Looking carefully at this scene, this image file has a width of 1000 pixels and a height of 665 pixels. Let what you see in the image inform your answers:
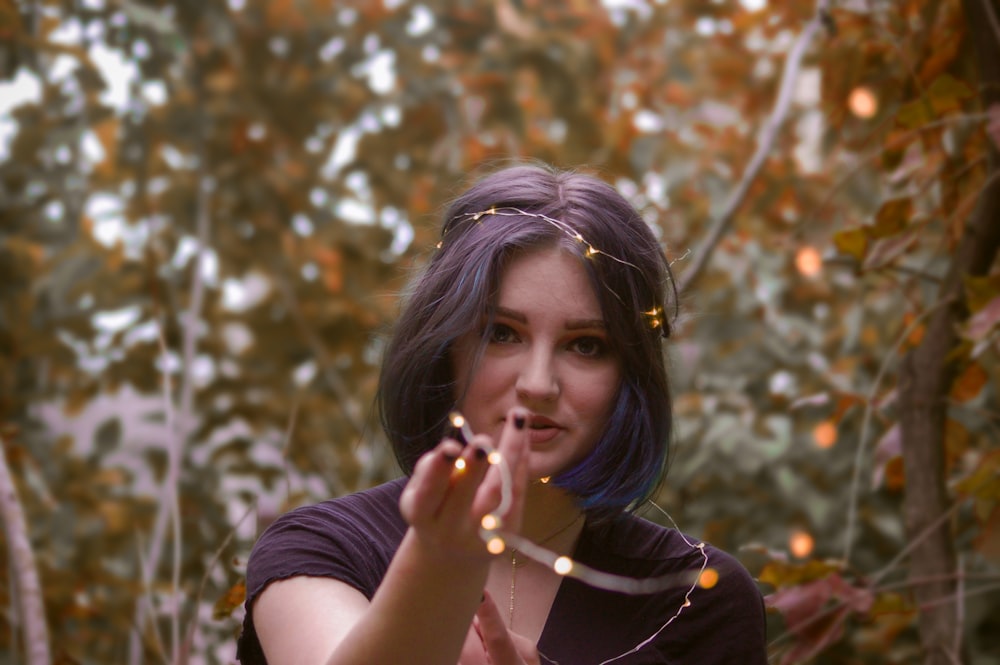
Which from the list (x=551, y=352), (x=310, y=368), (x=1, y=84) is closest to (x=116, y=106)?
(x=1, y=84)

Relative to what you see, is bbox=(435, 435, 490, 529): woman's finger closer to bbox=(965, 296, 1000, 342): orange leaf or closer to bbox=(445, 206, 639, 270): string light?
bbox=(445, 206, 639, 270): string light

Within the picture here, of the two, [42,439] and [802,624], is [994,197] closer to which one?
[802,624]

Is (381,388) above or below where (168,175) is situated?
below

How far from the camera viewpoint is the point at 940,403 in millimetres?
1389

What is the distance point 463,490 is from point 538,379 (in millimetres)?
261

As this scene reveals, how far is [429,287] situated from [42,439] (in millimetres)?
1746

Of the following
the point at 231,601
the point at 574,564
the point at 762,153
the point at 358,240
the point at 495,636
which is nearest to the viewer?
the point at 495,636

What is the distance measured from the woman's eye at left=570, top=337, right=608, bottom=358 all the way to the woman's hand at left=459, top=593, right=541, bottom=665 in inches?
10.1

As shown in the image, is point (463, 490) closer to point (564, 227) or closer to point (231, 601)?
point (564, 227)

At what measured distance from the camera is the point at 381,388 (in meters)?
1.06

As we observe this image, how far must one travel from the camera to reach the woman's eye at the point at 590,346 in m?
0.97

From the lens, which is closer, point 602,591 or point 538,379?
point 538,379

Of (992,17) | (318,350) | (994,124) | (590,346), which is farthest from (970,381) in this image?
(318,350)

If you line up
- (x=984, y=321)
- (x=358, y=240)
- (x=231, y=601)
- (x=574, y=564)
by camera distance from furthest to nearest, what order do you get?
1. (x=358, y=240)
2. (x=984, y=321)
3. (x=231, y=601)
4. (x=574, y=564)
